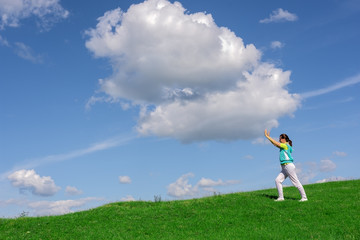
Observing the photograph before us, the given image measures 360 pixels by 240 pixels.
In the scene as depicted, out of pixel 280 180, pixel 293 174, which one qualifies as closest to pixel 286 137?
pixel 293 174

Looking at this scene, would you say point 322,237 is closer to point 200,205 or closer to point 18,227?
point 200,205

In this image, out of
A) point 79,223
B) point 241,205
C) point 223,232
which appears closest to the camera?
point 223,232

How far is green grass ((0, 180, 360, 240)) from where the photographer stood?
15102 millimetres

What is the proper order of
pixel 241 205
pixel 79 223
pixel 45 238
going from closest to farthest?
pixel 45 238
pixel 79 223
pixel 241 205

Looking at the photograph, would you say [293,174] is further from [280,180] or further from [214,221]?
[214,221]

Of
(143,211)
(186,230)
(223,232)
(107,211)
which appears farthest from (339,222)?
(107,211)

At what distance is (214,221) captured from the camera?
1695cm

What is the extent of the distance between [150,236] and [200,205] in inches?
206

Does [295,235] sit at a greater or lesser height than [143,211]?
lesser

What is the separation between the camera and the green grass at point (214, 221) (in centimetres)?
1510

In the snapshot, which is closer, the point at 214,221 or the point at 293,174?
the point at 214,221

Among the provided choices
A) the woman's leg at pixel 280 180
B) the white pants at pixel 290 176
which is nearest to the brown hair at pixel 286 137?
the white pants at pixel 290 176

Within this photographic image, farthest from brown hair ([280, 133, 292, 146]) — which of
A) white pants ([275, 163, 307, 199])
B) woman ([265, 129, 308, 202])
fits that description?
white pants ([275, 163, 307, 199])

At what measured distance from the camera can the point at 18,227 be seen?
18.7 meters
